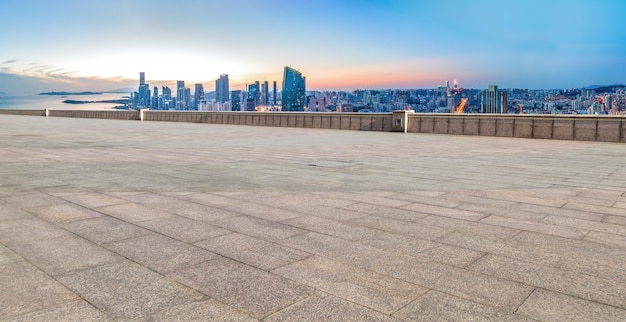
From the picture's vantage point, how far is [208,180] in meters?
8.86

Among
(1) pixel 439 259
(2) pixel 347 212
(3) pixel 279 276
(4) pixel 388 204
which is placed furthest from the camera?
(4) pixel 388 204

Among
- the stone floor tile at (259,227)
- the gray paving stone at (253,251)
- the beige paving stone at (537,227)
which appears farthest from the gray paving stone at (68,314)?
the beige paving stone at (537,227)

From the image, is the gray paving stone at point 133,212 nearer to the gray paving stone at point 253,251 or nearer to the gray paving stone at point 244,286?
the gray paving stone at point 253,251

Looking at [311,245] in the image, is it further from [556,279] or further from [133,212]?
[133,212]

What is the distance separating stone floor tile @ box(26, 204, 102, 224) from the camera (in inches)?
230

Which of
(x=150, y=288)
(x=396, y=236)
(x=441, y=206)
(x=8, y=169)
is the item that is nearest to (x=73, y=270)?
(x=150, y=288)

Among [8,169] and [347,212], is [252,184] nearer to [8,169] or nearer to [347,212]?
[347,212]

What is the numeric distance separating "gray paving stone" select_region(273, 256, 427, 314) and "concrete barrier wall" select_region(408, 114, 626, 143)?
724 inches

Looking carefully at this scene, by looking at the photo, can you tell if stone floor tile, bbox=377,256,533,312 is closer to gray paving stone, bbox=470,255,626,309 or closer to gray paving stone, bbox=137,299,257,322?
gray paving stone, bbox=470,255,626,309

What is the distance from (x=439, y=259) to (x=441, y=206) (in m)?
2.40

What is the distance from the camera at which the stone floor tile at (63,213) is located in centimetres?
585

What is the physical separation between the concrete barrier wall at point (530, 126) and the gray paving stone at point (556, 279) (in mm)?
17328

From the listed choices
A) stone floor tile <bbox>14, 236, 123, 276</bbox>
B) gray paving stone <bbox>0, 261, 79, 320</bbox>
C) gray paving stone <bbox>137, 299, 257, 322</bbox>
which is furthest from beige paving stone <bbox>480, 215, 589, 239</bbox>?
gray paving stone <bbox>0, 261, 79, 320</bbox>

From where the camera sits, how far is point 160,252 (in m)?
4.56
